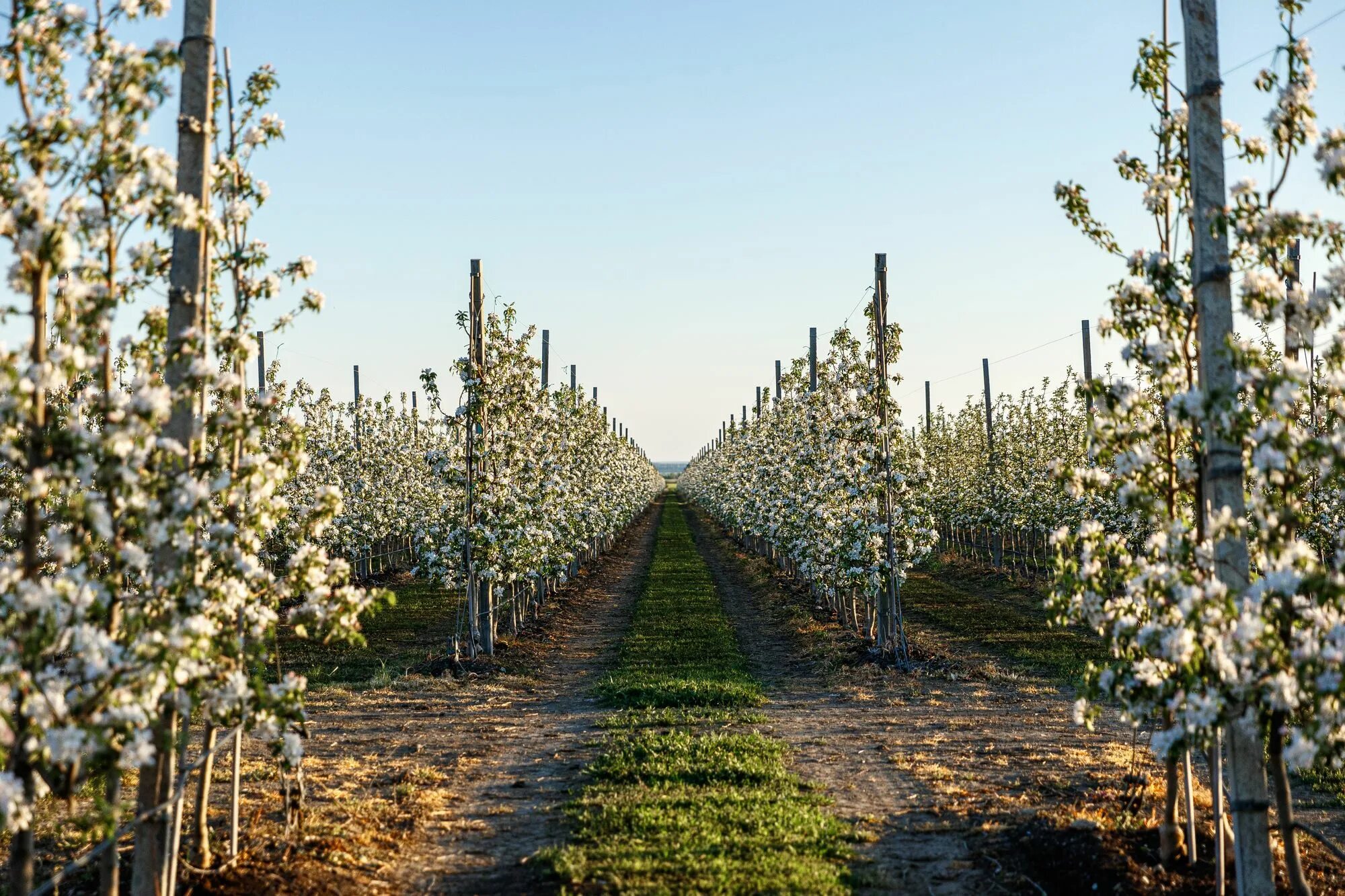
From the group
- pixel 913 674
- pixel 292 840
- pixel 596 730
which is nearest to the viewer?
pixel 292 840

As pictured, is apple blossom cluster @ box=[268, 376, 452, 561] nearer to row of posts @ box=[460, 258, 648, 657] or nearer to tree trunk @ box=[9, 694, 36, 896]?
row of posts @ box=[460, 258, 648, 657]

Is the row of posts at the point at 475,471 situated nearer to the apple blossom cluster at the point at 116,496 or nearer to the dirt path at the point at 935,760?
the dirt path at the point at 935,760

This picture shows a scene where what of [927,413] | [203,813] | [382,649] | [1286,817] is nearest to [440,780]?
[203,813]

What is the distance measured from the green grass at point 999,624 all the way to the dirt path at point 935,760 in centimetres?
235

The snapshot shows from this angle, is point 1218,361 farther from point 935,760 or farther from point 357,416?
point 357,416

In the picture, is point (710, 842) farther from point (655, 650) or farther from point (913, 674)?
point (655, 650)

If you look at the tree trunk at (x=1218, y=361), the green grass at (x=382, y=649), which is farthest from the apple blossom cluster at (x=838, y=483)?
the tree trunk at (x=1218, y=361)

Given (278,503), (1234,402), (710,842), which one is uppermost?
(1234,402)

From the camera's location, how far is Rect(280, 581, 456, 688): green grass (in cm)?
1705

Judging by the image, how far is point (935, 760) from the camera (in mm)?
11344

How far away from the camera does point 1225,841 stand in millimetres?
7113

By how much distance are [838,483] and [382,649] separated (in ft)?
33.5

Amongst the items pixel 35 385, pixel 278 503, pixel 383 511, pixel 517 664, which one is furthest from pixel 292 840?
pixel 383 511

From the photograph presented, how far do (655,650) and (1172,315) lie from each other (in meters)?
13.6
